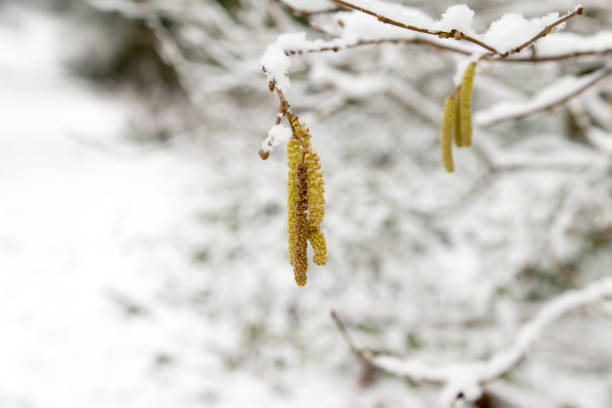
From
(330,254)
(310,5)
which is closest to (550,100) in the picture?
(310,5)

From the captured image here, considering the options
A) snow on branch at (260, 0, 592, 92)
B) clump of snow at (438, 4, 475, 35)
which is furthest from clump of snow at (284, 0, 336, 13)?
clump of snow at (438, 4, 475, 35)

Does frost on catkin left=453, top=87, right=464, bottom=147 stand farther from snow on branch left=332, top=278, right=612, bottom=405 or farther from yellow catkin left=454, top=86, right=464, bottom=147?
A: snow on branch left=332, top=278, right=612, bottom=405

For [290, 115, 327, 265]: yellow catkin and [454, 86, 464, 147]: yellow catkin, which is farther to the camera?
[454, 86, 464, 147]: yellow catkin

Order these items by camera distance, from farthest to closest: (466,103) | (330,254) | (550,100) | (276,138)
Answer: (330,254) < (550,100) < (466,103) < (276,138)

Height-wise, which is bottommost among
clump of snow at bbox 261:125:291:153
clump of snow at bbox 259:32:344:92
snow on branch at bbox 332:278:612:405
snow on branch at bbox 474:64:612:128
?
snow on branch at bbox 332:278:612:405

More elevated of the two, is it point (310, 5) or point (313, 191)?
point (310, 5)

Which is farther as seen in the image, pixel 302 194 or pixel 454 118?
pixel 454 118

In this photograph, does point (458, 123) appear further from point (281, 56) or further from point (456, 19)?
point (281, 56)

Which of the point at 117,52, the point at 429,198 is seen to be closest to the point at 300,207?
the point at 429,198
